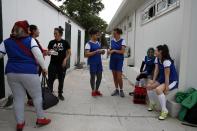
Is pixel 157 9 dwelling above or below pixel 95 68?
above

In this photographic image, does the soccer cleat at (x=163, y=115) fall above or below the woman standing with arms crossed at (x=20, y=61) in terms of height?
below

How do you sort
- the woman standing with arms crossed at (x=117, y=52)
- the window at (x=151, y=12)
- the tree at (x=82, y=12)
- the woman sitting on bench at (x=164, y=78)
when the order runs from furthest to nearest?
the tree at (x=82, y=12)
the window at (x=151, y=12)
the woman standing with arms crossed at (x=117, y=52)
the woman sitting on bench at (x=164, y=78)

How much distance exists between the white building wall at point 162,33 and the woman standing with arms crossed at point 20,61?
9.46 feet

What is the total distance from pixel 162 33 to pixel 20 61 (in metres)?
3.91

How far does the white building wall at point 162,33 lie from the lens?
5.73 metres

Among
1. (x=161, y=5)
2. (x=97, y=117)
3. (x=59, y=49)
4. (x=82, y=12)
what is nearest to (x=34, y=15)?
(x=59, y=49)

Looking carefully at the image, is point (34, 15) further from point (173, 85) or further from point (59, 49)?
point (173, 85)

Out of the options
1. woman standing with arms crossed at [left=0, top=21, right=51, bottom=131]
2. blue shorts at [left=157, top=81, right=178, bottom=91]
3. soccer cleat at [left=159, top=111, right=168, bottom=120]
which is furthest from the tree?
woman standing with arms crossed at [left=0, top=21, right=51, bottom=131]

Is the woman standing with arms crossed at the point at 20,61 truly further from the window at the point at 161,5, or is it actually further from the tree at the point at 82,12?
the tree at the point at 82,12

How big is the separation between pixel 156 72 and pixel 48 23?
13.6 ft

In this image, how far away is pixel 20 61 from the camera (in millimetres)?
4133

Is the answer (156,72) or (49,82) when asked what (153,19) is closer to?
(156,72)

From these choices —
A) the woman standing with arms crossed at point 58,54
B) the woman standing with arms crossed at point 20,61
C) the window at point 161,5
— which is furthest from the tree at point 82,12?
the woman standing with arms crossed at point 20,61

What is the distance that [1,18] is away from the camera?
208 inches
